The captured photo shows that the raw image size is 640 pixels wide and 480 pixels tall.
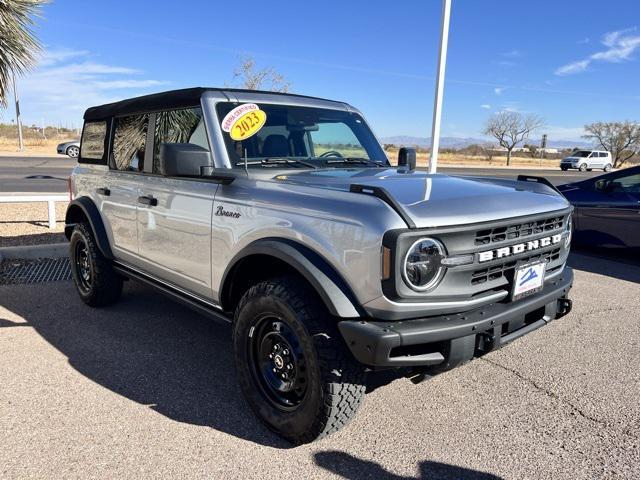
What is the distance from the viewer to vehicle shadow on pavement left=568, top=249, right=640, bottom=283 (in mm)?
6660

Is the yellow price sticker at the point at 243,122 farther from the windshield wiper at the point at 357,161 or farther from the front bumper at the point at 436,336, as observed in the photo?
the front bumper at the point at 436,336

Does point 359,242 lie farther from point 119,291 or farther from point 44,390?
point 119,291

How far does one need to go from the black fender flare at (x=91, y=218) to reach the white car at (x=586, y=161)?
4532 cm

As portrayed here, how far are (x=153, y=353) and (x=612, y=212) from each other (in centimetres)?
649

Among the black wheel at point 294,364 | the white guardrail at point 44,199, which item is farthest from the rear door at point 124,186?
the white guardrail at point 44,199

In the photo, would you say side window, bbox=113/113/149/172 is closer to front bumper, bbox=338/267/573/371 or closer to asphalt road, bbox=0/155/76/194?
front bumper, bbox=338/267/573/371

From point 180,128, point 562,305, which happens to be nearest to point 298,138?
point 180,128

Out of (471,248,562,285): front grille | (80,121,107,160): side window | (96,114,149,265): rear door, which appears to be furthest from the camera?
(80,121,107,160): side window

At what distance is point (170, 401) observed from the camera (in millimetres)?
3229

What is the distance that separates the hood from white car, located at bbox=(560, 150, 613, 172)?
4503 cm

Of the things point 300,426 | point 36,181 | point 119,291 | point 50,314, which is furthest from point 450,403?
point 36,181

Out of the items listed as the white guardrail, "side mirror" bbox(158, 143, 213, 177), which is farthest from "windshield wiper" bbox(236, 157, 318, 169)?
the white guardrail

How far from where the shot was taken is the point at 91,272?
4828 mm

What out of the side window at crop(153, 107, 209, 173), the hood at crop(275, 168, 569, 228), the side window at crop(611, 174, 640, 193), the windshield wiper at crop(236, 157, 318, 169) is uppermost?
the side window at crop(153, 107, 209, 173)
